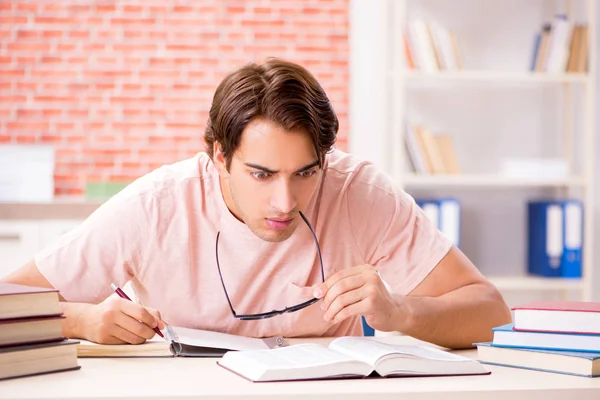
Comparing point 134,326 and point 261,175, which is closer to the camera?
point 134,326

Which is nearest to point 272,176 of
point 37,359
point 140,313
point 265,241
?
point 265,241

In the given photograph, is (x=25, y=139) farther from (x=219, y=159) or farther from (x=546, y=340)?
(x=546, y=340)

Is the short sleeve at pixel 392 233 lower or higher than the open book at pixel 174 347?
higher

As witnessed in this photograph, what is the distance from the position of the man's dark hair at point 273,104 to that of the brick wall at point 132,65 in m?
2.88

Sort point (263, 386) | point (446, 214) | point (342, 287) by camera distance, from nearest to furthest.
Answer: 1. point (263, 386)
2. point (342, 287)
3. point (446, 214)

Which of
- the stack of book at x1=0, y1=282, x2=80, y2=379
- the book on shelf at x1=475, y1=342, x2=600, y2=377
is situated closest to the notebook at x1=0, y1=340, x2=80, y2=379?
the stack of book at x1=0, y1=282, x2=80, y2=379

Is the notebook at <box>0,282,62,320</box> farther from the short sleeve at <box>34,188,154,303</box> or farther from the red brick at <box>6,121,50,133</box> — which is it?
the red brick at <box>6,121,50,133</box>

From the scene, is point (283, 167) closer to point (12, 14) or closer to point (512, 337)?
point (512, 337)

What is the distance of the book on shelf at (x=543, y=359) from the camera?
1.31m

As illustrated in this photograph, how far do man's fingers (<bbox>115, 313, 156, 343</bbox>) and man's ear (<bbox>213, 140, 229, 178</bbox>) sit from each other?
0.39 metres

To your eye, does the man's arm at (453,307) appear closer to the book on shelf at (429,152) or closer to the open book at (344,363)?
the open book at (344,363)

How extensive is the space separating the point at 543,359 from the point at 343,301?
1.14 feet

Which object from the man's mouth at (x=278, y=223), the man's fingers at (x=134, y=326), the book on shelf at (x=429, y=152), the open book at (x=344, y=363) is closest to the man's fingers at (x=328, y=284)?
the open book at (x=344, y=363)

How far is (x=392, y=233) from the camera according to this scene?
1.88 m
